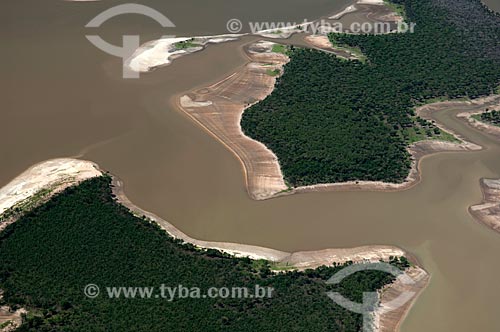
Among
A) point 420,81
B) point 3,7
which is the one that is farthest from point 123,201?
point 3,7

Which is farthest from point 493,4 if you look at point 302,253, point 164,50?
point 302,253

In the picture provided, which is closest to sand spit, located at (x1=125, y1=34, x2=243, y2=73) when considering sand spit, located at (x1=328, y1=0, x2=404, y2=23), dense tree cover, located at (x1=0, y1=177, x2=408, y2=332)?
sand spit, located at (x1=328, y1=0, x2=404, y2=23)

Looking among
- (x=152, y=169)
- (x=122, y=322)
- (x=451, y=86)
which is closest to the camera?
(x=122, y=322)

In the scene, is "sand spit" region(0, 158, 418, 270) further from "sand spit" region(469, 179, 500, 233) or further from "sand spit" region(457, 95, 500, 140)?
"sand spit" region(457, 95, 500, 140)

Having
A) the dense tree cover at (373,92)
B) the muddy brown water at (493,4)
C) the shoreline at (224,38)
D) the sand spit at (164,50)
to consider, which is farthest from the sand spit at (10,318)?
the muddy brown water at (493,4)

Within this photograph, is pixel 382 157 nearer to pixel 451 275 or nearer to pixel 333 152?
pixel 333 152

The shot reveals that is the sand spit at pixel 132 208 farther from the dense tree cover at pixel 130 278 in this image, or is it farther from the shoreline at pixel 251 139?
the shoreline at pixel 251 139
